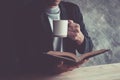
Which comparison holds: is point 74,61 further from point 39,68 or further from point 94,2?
point 94,2

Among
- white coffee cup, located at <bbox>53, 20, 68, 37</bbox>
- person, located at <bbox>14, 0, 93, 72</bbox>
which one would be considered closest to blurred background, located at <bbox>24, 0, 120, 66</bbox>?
person, located at <bbox>14, 0, 93, 72</bbox>

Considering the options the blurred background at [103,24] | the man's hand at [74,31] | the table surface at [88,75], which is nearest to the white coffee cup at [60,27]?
the man's hand at [74,31]

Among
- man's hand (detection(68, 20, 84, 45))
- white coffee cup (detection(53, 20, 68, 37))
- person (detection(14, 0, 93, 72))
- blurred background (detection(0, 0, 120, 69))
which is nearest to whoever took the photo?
white coffee cup (detection(53, 20, 68, 37))

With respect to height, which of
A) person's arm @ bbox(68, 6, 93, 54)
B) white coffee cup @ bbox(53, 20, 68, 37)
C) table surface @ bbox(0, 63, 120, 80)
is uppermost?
white coffee cup @ bbox(53, 20, 68, 37)

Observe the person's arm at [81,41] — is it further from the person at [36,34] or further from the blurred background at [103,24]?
the blurred background at [103,24]

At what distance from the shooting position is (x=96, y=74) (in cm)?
165

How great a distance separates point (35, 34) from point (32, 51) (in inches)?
4.3

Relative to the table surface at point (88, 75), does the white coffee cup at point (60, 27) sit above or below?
above

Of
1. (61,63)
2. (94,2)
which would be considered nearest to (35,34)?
(61,63)

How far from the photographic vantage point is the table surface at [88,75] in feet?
5.09

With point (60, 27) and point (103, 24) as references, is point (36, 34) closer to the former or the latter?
point (60, 27)

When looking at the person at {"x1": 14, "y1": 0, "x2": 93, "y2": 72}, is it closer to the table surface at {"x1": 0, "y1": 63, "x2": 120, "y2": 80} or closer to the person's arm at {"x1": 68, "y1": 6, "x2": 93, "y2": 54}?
the person's arm at {"x1": 68, "y1": 6, "x2": 93, "y2": 54}

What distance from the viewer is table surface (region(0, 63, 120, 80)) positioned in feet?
5.09

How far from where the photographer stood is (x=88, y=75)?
64.0 inches
